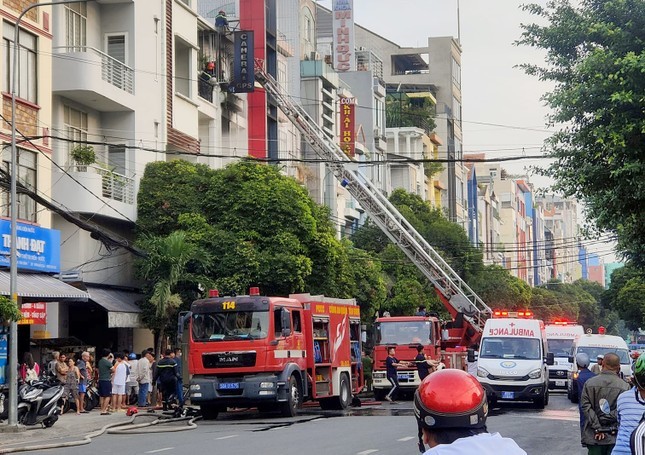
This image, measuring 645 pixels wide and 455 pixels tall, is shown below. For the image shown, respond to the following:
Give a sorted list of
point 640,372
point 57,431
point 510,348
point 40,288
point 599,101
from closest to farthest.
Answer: point 640,372 → point 599,101 → point 57,431 → point 40,288 → point 510,348

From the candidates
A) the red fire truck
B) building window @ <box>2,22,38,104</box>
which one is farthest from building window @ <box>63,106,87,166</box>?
the red fire truck

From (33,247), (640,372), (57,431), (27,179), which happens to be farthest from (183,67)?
(640,372)

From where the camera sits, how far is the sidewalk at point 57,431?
2145 centimetres

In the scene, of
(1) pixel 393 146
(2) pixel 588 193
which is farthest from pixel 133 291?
(1) pixel 393 146

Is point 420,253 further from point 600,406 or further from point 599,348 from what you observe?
point 600,406

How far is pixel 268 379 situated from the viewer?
26859mm

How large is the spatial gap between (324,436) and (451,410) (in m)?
17.1

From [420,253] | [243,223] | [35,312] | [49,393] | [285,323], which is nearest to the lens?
[49,393]

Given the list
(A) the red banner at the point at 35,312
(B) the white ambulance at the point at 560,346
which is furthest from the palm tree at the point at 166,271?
(B) the white ambulance at the point at 560,346

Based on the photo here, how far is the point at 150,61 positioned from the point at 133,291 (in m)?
7.78

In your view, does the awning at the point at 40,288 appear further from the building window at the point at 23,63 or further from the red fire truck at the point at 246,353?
the building window at the point at 23,63

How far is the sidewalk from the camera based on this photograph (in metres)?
21.5

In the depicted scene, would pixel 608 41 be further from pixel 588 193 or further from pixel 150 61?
pixel 150 61

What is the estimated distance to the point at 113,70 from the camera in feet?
122
